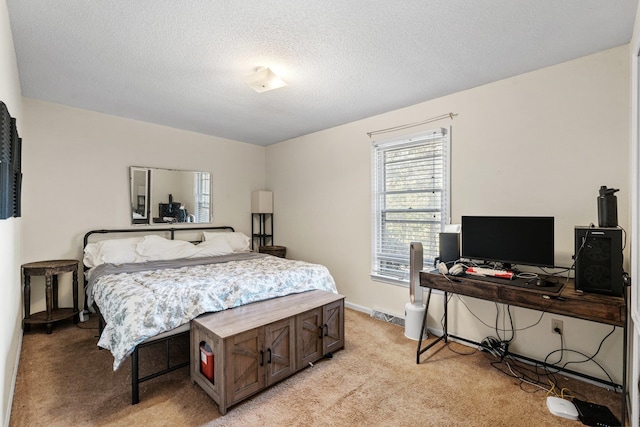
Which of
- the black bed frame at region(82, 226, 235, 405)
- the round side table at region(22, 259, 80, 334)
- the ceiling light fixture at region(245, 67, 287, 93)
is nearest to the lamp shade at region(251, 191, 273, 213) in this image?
the black bed frame at region(82, 226, 235, 405)

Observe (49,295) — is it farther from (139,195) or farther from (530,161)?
(530,161)

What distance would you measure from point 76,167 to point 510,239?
4719 millimetres

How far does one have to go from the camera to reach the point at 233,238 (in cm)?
457

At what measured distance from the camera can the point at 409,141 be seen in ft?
11.3

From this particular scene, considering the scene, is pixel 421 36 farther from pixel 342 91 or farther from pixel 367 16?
pixel 342 91

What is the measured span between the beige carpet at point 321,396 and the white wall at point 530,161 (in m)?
0.46

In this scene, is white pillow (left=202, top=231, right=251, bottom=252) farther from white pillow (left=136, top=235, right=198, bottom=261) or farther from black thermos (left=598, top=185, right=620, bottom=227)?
black thermos (left=598, top=185, right=620, bottom=227)

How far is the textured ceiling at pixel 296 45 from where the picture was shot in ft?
5.96

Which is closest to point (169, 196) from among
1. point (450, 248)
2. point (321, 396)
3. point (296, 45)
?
point (296, 45)

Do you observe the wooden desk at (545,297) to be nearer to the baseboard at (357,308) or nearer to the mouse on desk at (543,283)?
the mouse on desk at (543,283)

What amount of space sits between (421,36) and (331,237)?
9.21 ft

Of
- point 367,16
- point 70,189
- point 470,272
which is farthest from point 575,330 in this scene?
point 70,189

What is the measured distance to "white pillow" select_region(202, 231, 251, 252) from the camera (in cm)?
446

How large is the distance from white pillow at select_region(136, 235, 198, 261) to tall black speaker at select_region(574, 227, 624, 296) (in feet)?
13.0
